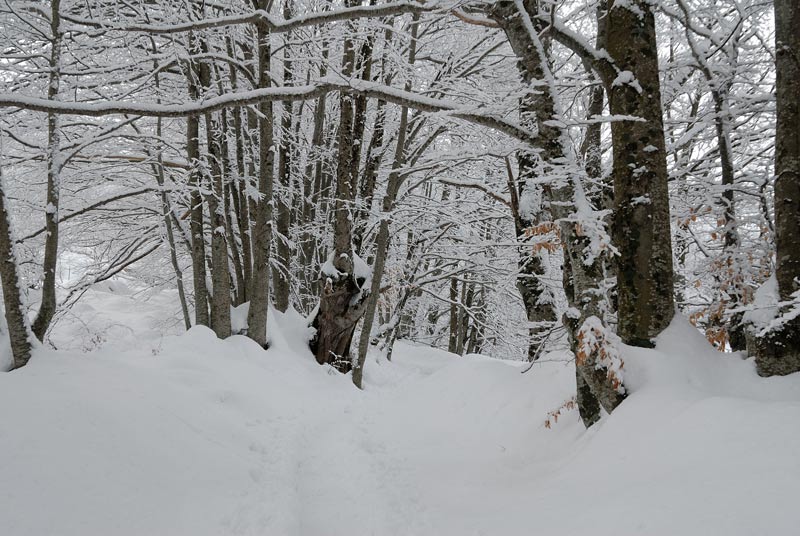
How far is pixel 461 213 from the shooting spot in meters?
9.84

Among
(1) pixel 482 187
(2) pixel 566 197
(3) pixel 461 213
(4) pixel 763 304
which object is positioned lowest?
(4) pixel 763 304

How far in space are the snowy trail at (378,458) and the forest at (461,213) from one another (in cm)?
3

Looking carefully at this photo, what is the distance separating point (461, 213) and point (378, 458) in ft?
19.7

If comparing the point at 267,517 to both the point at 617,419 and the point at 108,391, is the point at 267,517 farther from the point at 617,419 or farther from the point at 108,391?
the point at 617,419

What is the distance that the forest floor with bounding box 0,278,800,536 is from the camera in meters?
2.22

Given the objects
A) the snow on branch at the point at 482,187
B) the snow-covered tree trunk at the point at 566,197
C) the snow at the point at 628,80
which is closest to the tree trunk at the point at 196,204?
the snow on branch at the point at 482,187

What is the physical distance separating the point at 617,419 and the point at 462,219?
6.55m

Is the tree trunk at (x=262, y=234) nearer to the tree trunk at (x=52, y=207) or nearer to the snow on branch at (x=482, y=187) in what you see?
the tree trunk at (x=52, y=207)

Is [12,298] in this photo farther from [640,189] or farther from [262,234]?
→ [640,189]

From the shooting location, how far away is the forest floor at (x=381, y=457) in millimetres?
2217

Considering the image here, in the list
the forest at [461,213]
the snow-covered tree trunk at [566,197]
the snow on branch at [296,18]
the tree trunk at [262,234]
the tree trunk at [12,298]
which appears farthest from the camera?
the tree trunk at [262,234]

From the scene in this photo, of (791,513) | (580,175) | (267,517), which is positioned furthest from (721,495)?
(267,517)

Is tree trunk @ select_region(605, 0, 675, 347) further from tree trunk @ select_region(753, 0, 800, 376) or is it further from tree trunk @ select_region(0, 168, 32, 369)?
tree trunk @ select_region(0, 168, 32, 369)

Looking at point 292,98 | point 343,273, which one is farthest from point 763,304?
point 343,273
